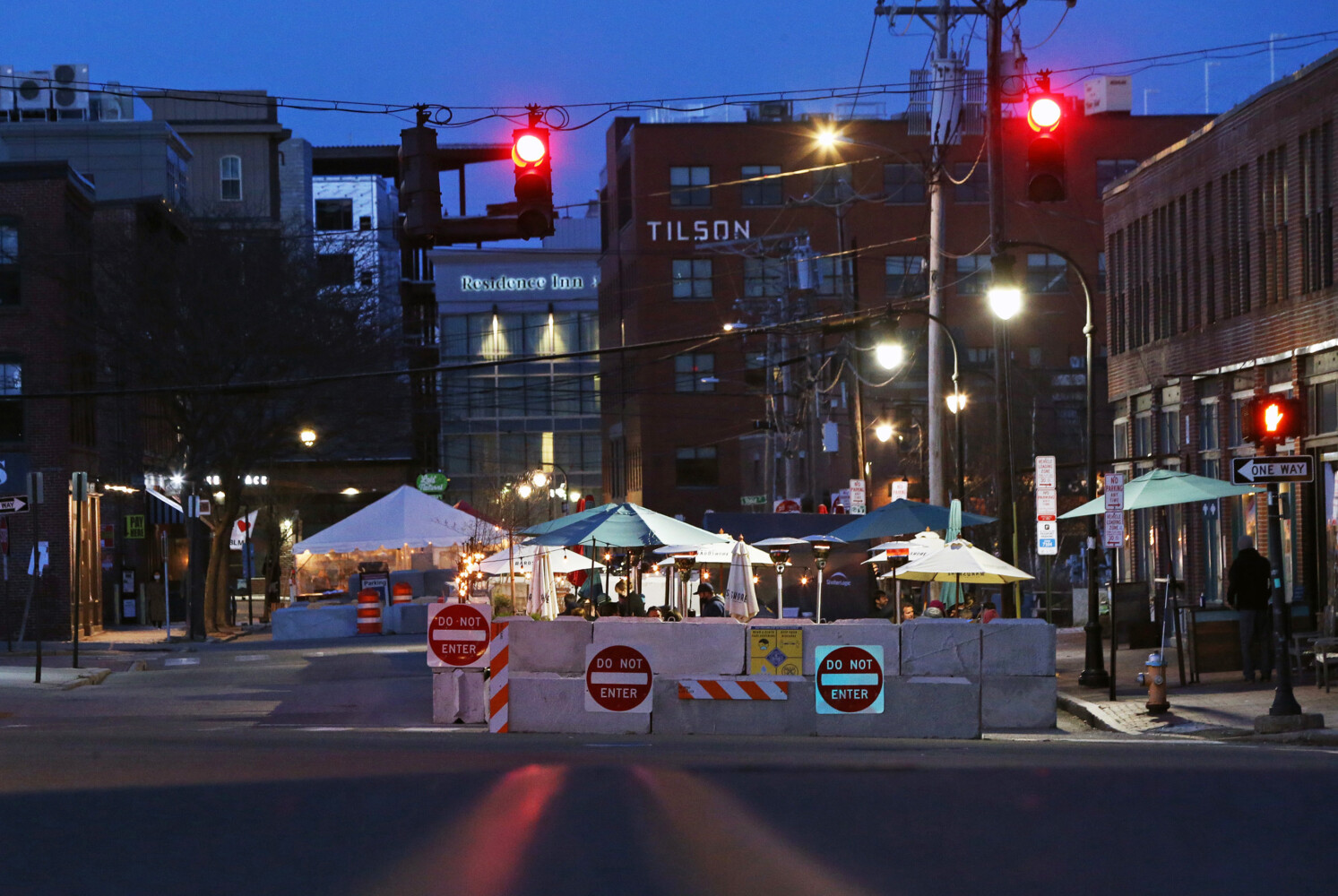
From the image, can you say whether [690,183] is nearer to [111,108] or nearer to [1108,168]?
[1108,168]

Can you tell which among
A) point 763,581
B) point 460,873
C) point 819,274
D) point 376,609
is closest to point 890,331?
point 763,581

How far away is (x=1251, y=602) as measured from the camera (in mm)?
22734

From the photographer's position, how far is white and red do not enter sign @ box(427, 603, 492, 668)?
20.2 meters

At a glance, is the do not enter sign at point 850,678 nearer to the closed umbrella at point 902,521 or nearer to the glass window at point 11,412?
the closed umbrella at point 902,521

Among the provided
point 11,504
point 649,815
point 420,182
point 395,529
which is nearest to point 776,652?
point 420,182

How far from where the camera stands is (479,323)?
110m

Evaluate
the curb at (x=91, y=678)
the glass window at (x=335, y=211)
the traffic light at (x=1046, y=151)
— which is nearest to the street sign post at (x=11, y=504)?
the curb at (x=91, y=678)

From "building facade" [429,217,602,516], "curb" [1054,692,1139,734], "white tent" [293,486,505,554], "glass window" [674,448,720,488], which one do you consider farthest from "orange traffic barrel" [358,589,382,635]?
"building facade" [429,217,602,516]

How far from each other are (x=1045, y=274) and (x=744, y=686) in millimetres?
67515

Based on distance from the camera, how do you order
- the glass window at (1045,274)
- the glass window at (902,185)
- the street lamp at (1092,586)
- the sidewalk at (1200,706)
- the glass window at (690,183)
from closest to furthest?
the sidewalk at (1200,706) < the street lamp at (1092,586) < the glass window at (902,185) < the glass window at (690,183) < the glass window at (1045,274)

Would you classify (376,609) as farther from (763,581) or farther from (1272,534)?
(1272,534)

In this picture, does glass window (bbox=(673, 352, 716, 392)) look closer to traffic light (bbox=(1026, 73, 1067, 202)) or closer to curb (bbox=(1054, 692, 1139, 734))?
curb (bbox=(1054, 692, 1139, 734))

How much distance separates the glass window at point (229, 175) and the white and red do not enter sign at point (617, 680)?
70719mm

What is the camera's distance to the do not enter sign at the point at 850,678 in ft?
61.7
